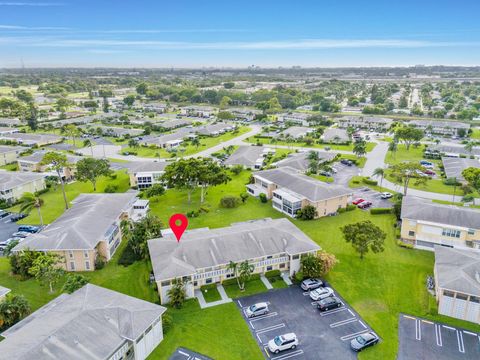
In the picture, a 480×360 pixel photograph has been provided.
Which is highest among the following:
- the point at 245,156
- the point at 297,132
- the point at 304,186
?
the point at 304,186

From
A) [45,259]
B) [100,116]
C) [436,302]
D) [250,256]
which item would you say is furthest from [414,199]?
[100,116]

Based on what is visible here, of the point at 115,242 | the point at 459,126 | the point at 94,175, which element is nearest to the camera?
the point at 115,242

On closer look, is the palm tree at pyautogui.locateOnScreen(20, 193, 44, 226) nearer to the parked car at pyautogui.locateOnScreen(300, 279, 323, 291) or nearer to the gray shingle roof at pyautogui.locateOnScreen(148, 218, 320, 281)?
the gray shingle roof at pyautogui.locateOnScreen(148, 218, 320, 281)

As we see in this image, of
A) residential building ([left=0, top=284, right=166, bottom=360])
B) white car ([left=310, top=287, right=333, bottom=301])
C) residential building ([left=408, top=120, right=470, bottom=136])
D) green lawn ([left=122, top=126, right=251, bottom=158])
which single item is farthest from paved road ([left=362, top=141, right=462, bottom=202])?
residential building ([left=0, top=284, right=166, bottom=360])

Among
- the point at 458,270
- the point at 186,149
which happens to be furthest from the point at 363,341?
the point at 186,149

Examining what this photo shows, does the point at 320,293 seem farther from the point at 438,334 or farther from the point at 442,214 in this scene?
the point at 442,214

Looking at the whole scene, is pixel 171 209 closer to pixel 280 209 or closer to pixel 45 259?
pixel 280 209

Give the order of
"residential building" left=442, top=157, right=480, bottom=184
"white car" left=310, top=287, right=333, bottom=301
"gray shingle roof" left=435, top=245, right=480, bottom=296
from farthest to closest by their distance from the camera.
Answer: "residential building" left=442, top=157, right=480, bottom=184
"white car" left=310, top=287, right=333, bottom=301
"gray shingle roof" left=435, top=245, right=480, bottom=296
